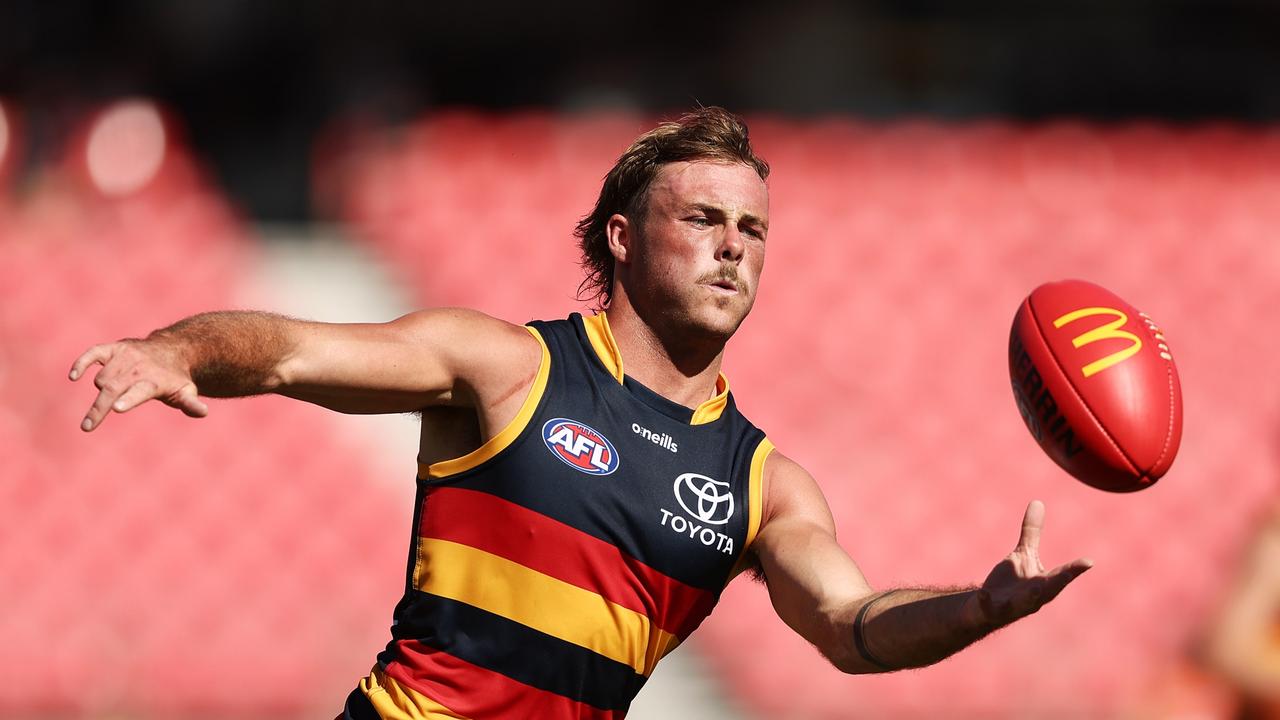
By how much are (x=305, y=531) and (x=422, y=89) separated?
17.6ft

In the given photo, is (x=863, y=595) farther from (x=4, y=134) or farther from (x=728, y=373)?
(x=4, y=134)

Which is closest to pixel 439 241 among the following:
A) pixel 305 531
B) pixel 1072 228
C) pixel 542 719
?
pixel 305 531

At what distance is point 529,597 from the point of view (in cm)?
348

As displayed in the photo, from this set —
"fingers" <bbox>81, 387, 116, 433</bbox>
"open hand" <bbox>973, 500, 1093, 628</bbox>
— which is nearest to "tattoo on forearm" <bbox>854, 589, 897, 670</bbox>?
"open hand" <bbox>973, 500, 1093, 628</bbox>

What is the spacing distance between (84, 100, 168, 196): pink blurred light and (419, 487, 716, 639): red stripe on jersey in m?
5.57

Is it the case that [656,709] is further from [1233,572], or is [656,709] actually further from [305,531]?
[1233,572]

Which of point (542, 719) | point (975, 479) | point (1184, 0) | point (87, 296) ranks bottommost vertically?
point (542, 719)

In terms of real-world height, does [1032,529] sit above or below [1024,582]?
above

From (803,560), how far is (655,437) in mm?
469

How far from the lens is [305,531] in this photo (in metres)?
7.57

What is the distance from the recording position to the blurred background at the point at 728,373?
718cm

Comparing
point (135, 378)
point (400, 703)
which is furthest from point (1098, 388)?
point (135, 378)

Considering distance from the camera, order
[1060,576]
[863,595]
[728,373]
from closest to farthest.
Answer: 1. [1060,576]
2. [863,595]
3. [728,373]

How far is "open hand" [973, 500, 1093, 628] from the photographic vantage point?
2.84 meters
